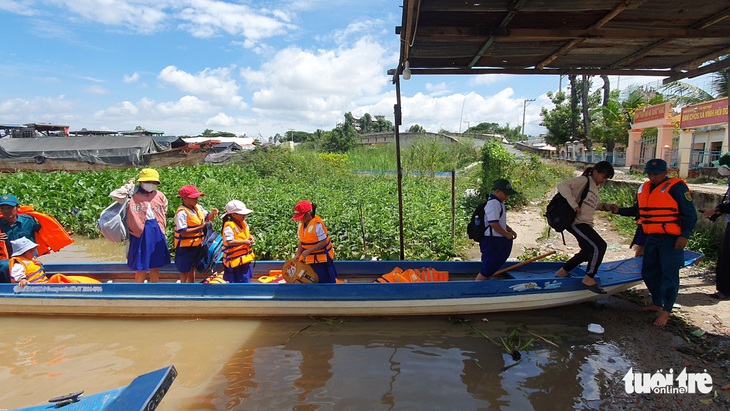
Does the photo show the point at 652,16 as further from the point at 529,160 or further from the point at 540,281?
the point at 529,160

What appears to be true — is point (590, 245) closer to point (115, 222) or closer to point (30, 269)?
point (115, 222)

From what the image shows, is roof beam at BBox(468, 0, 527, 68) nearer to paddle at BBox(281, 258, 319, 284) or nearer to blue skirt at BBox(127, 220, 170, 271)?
paddle at BBox(281, 258, 319, 284)

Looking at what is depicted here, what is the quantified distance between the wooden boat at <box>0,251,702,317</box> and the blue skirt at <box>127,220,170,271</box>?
1.04 feet

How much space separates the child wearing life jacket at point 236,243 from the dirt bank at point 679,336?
4192 millimetres

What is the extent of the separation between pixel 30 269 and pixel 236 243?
2893mm

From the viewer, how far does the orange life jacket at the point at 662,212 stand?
4.37m

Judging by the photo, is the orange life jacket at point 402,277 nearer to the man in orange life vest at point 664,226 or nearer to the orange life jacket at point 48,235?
the man in orange life vest at point 664,226

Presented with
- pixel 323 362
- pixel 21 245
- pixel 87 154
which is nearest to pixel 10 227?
pixel 21 245

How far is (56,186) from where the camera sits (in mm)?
12742

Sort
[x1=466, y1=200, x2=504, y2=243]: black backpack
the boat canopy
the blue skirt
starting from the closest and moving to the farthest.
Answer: [x1=466, y1=200, x2=504, y2=243]: black backpack
the blue skirt
the boat canopy

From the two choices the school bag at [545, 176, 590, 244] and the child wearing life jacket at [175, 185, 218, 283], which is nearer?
the school bag at [545, 176, 590, 244]

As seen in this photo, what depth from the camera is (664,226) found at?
4.41 metres

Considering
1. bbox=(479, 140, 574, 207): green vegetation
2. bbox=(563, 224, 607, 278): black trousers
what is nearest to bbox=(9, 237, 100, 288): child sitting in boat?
bbox=(563, 224, 607, 278): black trousers

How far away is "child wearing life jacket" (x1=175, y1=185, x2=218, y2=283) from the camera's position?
504 centimetres
